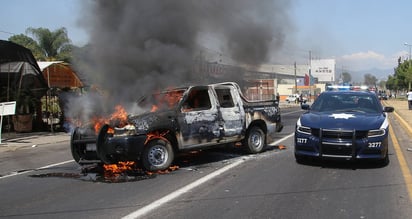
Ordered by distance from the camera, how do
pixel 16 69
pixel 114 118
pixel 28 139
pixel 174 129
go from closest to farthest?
pixel 114 118
pixel 174 129
pixel 28 139
pixel 16 69

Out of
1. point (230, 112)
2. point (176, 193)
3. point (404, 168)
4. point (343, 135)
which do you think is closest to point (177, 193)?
point (176, 193)

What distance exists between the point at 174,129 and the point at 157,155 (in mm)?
569

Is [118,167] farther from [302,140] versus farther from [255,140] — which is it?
[255,140]

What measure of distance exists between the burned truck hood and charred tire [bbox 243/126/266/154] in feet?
8.06

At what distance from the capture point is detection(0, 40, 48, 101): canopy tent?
1792 centimetres

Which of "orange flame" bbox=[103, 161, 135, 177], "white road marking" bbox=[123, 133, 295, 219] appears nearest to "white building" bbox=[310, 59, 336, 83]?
"white road marking" bbox=[123, 133, 295, 219]

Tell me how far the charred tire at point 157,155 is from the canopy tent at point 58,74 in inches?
559

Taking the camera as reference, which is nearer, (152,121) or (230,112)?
(152,121)

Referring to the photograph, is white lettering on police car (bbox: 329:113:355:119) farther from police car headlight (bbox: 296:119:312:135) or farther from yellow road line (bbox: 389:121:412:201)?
yellow road line (bbox: 389:121:412:201)

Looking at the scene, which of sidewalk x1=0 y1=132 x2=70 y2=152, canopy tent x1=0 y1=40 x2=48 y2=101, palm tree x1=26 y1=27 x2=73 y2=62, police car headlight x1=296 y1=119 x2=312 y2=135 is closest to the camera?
police car headlight x1=296 y1=119 x2=312 y2=135

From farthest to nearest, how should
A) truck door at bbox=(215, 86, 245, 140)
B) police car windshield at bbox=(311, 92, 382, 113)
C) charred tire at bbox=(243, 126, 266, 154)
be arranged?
charred tire at bbox=(243, 126, 266, 154)
truck door at bbox=(215, 86, 245, 140)
police car windshield at bbox=(311, 92, 382, 113)

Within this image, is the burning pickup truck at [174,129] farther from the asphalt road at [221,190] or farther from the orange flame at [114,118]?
the asphalt road at [221,190]

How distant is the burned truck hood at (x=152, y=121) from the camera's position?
8.05 meters

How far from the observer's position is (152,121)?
26.8 feet
